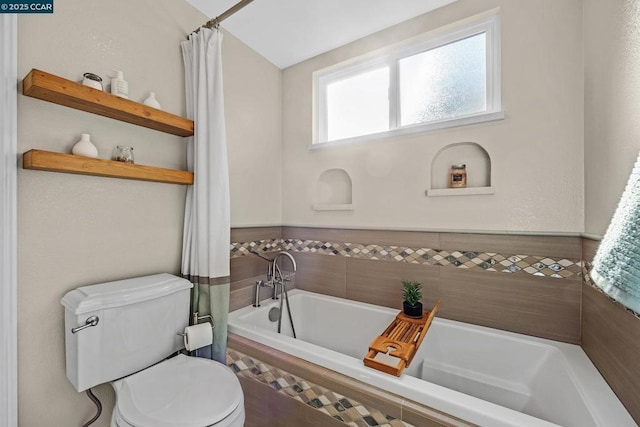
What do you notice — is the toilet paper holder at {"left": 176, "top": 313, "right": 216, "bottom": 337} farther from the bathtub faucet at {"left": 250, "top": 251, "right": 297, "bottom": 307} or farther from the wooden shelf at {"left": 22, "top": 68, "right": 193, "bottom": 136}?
the wooden shelf at {"left": 22, "top": 68, "right": 193, "bottom": 136}

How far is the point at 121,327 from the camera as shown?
48.5 inches

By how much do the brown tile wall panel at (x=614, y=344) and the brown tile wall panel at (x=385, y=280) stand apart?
2.38 feet

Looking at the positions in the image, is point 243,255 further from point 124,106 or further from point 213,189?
point 124,106

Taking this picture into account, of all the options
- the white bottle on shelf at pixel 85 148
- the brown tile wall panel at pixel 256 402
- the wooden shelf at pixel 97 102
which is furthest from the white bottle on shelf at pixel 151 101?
the brown tile wall panel at pixel 256 402

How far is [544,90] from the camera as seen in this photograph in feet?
4.96

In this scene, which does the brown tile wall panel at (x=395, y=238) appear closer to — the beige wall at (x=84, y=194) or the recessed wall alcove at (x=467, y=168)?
the recessed wall alcove at (x=467, y=168)

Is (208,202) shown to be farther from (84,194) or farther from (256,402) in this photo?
(256,402)

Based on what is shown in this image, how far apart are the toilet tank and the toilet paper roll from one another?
0.07m

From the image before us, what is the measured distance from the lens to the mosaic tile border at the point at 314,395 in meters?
1.08

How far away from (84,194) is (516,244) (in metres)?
2.33

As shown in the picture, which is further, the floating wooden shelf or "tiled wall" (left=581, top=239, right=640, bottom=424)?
the floating wooden shelf

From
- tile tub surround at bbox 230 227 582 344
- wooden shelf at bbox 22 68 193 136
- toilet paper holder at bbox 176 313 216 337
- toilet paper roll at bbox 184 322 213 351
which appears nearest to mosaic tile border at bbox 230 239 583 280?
tile tub surround at bbox 230 227 582 344

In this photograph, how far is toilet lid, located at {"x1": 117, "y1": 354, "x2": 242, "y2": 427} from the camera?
37.5 inches

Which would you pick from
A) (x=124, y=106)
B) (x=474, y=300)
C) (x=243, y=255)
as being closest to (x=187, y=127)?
(x=124, y=106)
